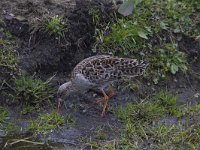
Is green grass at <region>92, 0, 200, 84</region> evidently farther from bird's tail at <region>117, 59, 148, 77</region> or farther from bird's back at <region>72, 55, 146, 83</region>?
bird's back at <region>72, 55, 146, 83</region>

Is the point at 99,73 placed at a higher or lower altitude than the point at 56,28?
lower

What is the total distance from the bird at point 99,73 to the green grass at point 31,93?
0.74ft

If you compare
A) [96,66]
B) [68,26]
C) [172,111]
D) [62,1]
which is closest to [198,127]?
[172,111]

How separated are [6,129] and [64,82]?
1.09 meters

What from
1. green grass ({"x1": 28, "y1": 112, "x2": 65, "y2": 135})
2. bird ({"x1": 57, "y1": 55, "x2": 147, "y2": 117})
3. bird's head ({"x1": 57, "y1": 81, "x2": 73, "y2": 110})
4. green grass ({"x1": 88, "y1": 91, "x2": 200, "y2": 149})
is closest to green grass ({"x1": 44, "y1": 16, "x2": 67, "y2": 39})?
bird ({"x1": 57, "y1": 55, "x2": 147, "y2": 117})

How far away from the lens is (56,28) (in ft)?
24.3

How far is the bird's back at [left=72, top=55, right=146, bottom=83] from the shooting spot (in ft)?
22.2

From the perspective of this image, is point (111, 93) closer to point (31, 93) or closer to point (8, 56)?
point (31, 93)

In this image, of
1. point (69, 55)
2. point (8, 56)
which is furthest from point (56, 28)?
point (8, 56)

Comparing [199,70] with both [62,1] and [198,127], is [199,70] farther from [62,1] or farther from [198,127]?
[62,1]

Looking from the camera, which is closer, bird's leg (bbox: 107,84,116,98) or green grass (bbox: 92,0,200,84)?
bird's leg (bbox: 107,84,116,98)

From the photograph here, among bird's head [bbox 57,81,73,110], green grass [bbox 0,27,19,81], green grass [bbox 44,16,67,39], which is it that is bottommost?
bird's head [bbox 57,81,73,110]

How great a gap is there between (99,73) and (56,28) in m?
1.03

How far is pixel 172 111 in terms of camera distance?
6906 millimetres
